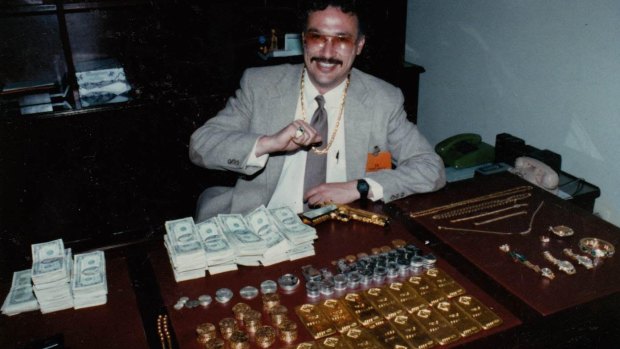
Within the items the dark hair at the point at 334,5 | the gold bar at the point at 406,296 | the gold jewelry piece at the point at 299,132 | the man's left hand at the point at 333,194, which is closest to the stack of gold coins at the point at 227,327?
the gold bar at the point at 406,296

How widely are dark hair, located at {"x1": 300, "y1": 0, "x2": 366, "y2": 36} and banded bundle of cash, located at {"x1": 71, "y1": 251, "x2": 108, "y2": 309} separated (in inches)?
59.4

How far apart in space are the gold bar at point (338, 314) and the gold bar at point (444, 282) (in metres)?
0.34

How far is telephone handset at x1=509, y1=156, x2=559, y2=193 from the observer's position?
2906 millimetres

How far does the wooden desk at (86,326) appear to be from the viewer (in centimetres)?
142

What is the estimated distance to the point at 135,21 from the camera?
14.1 feet

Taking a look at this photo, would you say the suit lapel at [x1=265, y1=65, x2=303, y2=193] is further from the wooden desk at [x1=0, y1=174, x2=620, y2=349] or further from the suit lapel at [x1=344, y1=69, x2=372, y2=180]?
the wooden desk at [x1=0, y1=174, x2=620, y2=349]

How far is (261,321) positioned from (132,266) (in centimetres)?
58

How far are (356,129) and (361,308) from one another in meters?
1.33

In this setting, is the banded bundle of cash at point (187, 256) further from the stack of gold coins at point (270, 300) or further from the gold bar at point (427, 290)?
the gold bar at point (427, 290)

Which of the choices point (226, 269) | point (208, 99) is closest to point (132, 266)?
point (226, 269)

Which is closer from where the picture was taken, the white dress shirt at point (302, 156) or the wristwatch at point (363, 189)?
the wristwatch at point (363, 189)

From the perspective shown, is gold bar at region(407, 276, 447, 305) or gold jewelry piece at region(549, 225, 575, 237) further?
gold jewelry piece at region(549, 225, 575, 237)

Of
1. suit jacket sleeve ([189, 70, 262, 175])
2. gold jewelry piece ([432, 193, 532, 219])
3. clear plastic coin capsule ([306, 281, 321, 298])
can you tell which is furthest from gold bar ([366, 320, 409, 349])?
suit jacket sleeve ([189, 70, 262, 175])

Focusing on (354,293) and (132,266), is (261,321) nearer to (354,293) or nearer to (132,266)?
(354,293)
